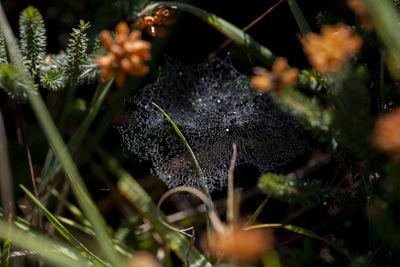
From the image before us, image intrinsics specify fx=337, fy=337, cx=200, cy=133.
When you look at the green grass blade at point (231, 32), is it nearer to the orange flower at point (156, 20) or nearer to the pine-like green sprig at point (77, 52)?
the orange flower at point (156, 20)

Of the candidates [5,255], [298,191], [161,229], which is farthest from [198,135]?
[5,255]

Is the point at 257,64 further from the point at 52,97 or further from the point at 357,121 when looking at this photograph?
the point at 52,97

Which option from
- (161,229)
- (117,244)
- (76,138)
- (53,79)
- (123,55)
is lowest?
(117,244)

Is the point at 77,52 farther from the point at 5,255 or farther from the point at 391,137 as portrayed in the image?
the point at 391,137

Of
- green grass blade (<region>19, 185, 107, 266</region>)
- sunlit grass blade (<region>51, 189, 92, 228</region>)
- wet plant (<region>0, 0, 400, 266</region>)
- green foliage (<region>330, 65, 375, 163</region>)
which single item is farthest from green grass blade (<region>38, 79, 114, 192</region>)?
green foliage (<region>330, 65, 375, 163</region>)

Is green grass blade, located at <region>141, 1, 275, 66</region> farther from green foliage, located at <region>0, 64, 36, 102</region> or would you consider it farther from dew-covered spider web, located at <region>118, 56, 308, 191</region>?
green foliage, located at <region>0, 64, 36, 102</region>

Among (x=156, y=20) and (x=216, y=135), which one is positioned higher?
(x=156, y=20)

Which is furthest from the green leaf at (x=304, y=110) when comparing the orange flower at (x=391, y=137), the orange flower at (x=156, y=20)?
the orange flower at (x=156, y=20)
